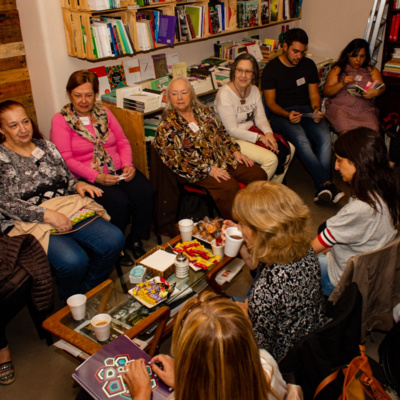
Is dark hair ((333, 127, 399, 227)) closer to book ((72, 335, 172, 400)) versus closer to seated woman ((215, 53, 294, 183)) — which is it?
book ((72, 335, 172, 400))

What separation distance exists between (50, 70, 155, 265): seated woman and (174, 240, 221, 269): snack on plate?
0.69m

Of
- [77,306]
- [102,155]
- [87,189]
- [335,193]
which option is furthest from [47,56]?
[335,193]

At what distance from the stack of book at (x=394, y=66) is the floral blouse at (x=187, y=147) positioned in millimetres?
2717

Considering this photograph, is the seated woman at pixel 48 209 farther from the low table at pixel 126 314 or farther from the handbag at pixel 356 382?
the handbag at pixel 356 382

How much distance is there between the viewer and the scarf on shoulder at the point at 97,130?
2900 millimetres

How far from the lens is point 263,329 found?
5.19ft

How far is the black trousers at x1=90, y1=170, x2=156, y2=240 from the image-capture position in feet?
9.54

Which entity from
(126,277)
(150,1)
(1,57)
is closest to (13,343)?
(126,277)

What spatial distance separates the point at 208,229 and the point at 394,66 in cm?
350

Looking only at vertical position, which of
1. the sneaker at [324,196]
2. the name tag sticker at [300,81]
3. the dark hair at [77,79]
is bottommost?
the sneaker at [324,196]

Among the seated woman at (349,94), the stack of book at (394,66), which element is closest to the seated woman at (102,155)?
the seated woman at (349,94)

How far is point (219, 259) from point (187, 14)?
2.48 metres

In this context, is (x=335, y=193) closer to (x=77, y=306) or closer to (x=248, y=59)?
(x=248, y=59)

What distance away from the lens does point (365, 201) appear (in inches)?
75.9
